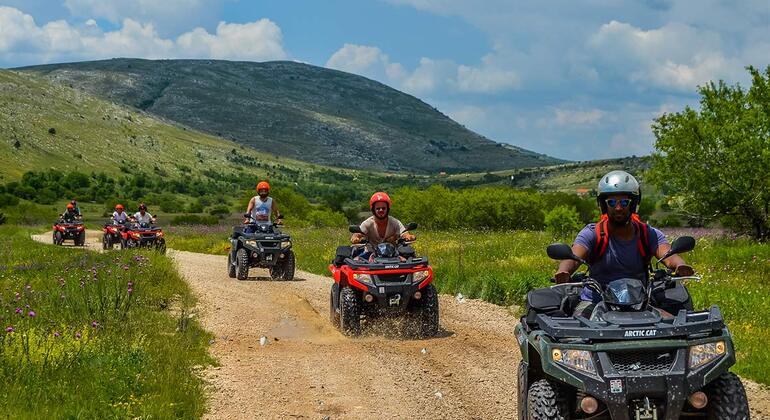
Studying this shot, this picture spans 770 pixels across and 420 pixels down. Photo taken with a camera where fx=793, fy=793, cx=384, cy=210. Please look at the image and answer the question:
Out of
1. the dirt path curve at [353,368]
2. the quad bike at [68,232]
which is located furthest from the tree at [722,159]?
the quad bike at [68,232]

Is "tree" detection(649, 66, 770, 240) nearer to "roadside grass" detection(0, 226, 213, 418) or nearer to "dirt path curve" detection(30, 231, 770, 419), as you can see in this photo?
"dirt path curve" detection(30, 231, 770, 419)

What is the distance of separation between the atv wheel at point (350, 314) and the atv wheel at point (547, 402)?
6500mm

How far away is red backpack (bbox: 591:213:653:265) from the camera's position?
263 inches

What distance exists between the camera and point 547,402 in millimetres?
5750

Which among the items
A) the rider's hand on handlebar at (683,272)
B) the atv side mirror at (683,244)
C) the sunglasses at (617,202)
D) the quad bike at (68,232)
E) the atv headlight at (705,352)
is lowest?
the quad bike at (68,232)

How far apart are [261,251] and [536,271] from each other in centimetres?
679

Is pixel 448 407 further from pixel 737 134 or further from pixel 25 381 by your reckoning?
pixel 737 134

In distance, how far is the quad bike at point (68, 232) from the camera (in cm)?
3778

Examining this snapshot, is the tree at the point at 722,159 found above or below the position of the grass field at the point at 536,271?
above

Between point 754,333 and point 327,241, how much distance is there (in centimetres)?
2357

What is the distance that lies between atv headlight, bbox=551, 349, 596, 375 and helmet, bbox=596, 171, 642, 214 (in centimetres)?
152

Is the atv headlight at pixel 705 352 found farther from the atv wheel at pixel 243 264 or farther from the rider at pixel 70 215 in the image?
the rider at pixel 70 215

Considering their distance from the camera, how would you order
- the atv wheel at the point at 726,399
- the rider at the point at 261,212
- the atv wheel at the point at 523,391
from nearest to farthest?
the atv wheel at the point at 726,399, the atv wheel at the point at 523,391, the rider at the point at 261,212

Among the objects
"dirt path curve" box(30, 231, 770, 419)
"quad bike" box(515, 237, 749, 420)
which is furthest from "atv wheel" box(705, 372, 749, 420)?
"dirt path curve" box(30, 231, 770, 419)
